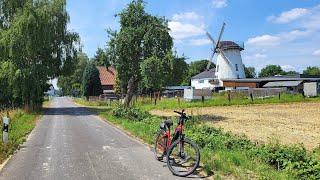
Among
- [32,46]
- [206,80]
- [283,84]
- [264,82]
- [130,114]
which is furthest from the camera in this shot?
[206,80]

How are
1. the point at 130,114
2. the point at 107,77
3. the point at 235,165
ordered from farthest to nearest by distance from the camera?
1. the point at 107,77
2. the point at 130,114
3. the point at 235,165

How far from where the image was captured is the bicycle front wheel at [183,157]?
10.1m

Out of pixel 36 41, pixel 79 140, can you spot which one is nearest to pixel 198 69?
pixel 36 41

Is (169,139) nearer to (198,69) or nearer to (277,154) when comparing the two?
(277,154)

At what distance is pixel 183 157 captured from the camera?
10867 mm

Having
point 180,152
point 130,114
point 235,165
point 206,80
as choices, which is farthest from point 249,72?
point 180,152

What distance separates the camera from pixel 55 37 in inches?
1753

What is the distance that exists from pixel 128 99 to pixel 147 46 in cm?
518

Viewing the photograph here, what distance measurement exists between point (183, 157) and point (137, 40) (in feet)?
77.8

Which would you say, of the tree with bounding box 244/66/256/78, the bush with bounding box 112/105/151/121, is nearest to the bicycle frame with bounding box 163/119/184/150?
the bush with bounding box 112/105/151/121

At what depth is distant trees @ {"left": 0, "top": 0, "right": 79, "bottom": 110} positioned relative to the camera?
130 ft

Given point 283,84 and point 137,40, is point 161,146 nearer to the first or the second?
point 137,40

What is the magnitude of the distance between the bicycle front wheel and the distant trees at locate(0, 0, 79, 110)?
101ft

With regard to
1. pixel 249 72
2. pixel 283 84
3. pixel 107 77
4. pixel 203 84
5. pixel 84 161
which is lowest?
pixel 84 161
